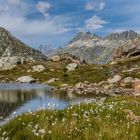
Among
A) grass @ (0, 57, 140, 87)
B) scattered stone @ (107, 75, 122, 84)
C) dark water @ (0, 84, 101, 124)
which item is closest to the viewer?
dark water @ (0, 84, 101, 124)

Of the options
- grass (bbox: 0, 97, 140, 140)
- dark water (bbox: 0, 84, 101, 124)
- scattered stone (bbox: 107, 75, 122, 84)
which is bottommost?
dark water (bbox: 0, 84, 101, 124)

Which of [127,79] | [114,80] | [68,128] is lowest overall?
[114,80]

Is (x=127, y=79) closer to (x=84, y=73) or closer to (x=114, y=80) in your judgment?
(x=114, y=80)

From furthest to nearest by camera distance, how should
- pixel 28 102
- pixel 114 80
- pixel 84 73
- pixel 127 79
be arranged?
pixel 84 73, pixel 114 80, pixel 127 79, pixel 28 102

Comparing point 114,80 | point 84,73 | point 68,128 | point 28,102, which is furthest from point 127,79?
point 68,128

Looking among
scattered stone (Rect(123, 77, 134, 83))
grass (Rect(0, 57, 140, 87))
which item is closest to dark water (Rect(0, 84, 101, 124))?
scattered stone (Rect(123, 77, 134, 83))

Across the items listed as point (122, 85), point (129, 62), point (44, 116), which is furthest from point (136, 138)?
point (129, 62)

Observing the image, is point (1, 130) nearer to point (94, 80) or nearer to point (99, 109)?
point (99, 109)

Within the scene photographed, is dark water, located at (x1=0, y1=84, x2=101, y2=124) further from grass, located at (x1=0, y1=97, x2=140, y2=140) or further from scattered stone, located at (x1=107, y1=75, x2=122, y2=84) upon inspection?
scattered stone, located at (x1=107, y1=75, x2=122, y2=84)

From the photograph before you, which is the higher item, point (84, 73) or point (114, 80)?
point (84, 73)

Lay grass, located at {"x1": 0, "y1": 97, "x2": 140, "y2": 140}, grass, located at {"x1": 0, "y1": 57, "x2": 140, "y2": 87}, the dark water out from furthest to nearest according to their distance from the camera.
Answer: grass, located at {"x1": 0, "y1": 57, "x2": 140, "y2": 87}
the dark water
grass, located at {"x1": 0, "y1": 97, "x2": 140, "y2": 140}

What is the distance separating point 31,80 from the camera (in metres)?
140

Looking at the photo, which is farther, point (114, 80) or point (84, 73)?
point (84, 73)

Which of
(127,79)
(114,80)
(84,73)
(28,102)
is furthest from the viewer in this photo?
(84,73)
